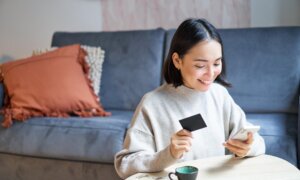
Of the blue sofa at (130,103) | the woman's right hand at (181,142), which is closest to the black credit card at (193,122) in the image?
the woman's right hand at (181,142)

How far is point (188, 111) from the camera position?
1.19 m

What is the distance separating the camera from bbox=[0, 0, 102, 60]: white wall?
2.89m

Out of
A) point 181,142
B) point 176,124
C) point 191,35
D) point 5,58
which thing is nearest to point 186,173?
point 181,142

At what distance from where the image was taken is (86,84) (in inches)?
88.0

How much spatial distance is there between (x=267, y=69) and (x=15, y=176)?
1.42 metres

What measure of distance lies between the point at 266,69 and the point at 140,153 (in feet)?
4.05

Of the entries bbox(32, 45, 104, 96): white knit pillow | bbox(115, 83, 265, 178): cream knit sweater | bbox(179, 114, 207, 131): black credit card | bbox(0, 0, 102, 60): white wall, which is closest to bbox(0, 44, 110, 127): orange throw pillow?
bbox(32, 45, 104, 96): white knit pillow

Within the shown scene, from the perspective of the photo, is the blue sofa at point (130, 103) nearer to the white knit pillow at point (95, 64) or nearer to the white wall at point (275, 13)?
the white knit pillow at point (95, 64)

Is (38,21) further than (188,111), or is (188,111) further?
(38,21)

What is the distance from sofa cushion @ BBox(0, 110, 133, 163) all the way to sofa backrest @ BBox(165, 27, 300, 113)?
25.6 inches

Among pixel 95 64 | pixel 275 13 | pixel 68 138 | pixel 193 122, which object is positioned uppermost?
pixel 275 13

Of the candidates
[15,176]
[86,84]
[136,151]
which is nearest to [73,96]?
[86,84]

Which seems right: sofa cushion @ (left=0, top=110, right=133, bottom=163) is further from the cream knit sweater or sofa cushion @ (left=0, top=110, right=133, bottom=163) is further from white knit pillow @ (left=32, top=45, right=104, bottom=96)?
the cream knit sweater

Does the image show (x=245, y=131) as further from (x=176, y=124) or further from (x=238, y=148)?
(x=176, y=124)
